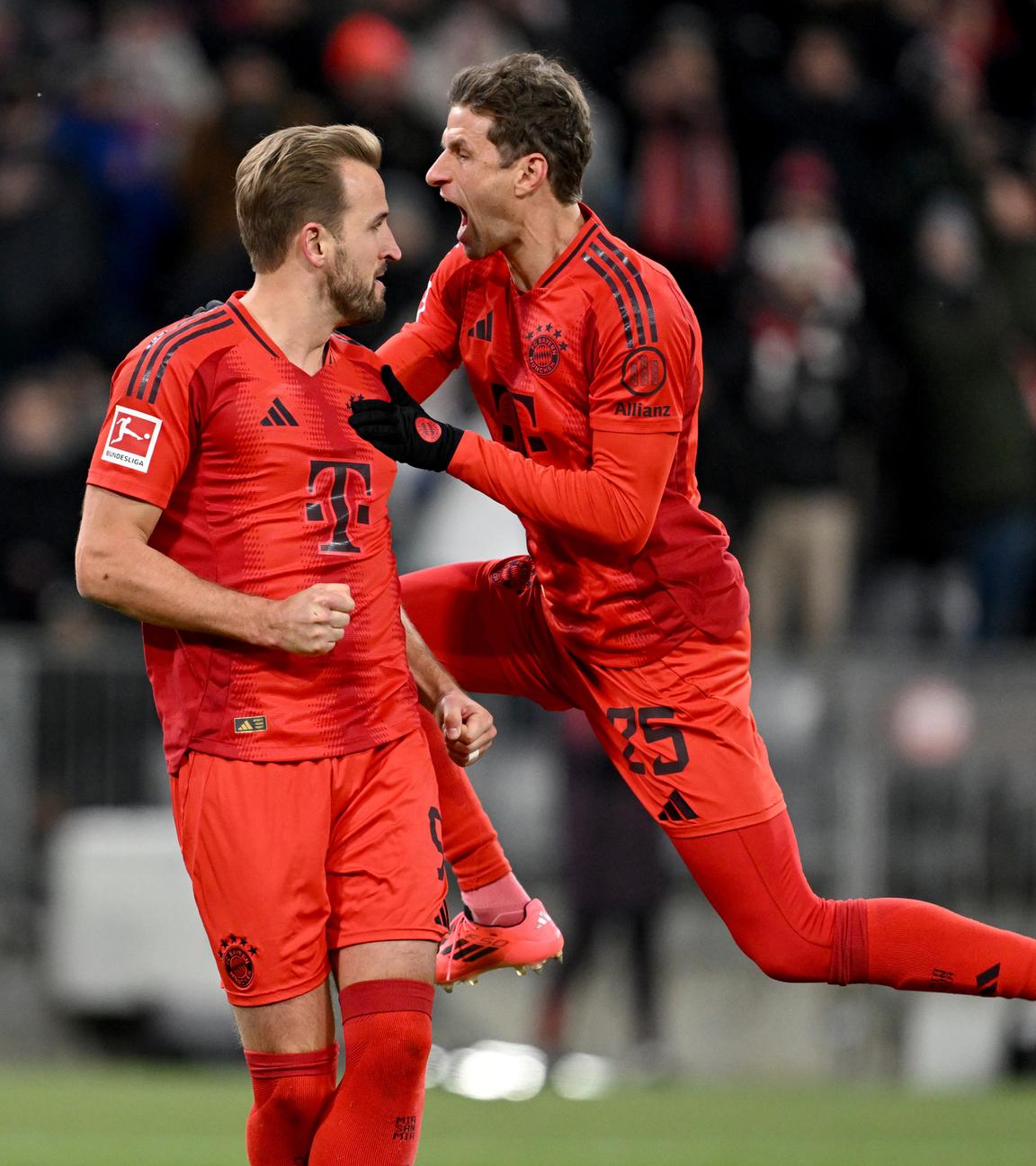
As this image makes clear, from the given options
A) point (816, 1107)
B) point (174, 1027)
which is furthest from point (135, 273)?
point (816, 1107)

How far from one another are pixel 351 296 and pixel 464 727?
3.58 ft

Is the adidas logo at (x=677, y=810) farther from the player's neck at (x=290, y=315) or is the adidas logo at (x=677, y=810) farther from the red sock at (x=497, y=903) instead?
the player's neck at (x=290, y=315)

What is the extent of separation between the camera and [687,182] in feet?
38.9

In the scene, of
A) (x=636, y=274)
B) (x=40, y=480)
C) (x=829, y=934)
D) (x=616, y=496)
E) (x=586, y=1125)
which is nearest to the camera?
(x=616, y=496)

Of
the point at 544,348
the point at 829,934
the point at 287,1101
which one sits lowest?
the point at 287,1101

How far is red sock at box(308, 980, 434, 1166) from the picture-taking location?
16.3 feet

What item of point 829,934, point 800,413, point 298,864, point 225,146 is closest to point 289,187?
point 298,864

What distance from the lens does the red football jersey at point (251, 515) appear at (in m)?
4.98

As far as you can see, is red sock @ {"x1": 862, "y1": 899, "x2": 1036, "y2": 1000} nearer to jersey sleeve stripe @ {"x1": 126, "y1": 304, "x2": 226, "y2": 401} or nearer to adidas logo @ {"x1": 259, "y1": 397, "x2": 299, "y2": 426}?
adidas logo @ {"x1": 259, "y1": 397, "x2": 299, "y2": 426}

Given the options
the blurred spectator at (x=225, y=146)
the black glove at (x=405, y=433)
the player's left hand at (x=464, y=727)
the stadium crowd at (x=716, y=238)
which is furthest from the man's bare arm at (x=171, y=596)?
the blurred spectator at (x=225, y=146)

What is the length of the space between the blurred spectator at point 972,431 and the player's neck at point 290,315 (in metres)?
6.94

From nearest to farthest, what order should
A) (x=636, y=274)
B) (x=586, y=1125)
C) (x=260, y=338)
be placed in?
1. (x=260, y=338)
2. (x=636, y=274)
3. (x=586, y=1125)

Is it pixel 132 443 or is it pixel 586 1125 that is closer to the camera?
pixel 132 443

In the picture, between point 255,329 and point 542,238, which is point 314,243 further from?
point 542,238
